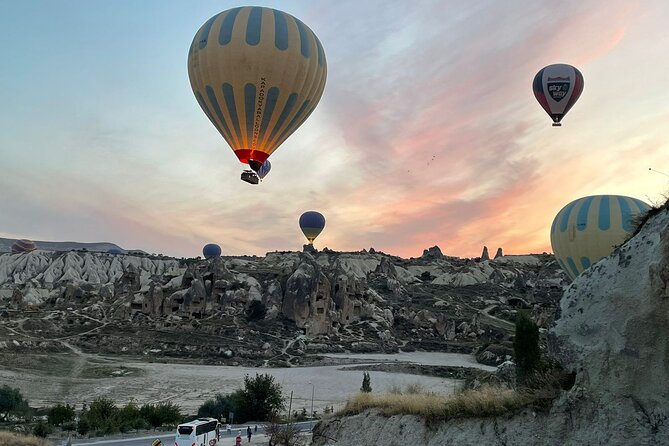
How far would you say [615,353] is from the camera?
6.64 meters

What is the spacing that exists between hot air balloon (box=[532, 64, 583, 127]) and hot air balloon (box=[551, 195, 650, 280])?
7995 millimetres

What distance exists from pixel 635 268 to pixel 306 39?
22.1 m

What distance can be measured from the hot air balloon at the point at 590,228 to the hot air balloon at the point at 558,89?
8.00 meters

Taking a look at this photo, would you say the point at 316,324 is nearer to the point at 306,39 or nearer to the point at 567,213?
the point at 567,213

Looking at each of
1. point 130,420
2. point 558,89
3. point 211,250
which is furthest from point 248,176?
point 211,250

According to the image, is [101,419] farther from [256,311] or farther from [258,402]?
[256,311]

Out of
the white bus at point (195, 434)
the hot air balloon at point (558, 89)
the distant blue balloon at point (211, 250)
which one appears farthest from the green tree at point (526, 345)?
the distant blue balloon at point (211, 250)

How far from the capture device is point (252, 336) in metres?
56.8

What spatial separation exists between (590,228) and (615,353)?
106ft

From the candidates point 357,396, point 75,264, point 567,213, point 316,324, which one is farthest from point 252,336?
point 75,264

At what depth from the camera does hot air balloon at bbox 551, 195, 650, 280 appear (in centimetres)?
3447

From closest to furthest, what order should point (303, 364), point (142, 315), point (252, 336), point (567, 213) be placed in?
point (567, 213) → point (303, 364) → point (252, 336) → point (142, 315)

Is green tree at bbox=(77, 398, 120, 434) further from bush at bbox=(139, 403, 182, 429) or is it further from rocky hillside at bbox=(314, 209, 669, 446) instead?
rocky hillside at bbox=(314, 209, 669, 446)

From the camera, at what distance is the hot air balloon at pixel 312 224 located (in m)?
102
